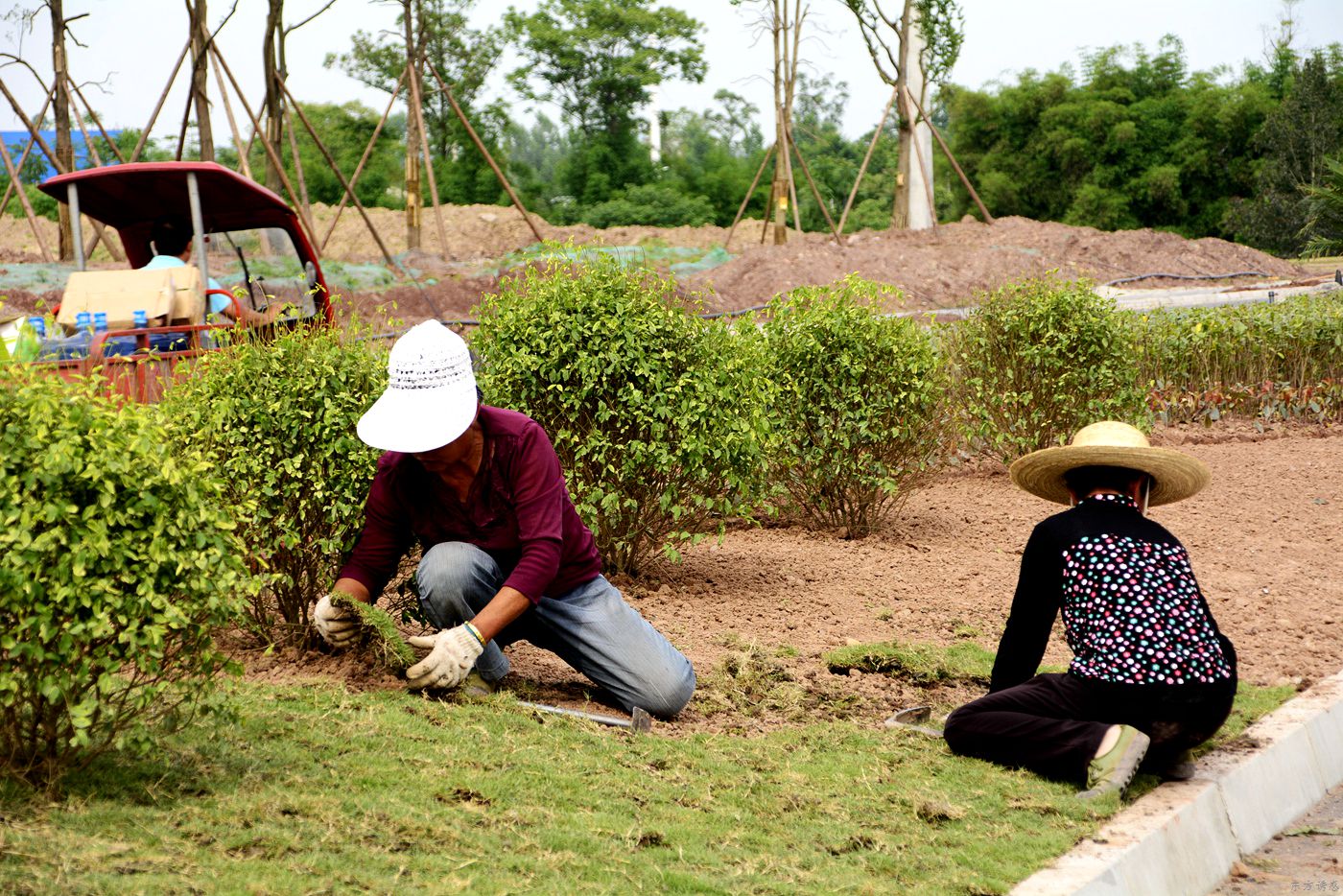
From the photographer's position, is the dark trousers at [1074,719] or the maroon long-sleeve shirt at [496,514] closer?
the dark trousers at [1074,719]

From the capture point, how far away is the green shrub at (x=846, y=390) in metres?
7.29

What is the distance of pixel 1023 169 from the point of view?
46438 millimetres

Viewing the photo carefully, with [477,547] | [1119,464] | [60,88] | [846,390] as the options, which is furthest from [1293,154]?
[477,547]

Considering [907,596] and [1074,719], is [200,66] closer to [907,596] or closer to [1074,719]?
[907,596]

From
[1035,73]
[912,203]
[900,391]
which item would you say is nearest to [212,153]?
[900,391]

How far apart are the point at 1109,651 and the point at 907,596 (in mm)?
2514

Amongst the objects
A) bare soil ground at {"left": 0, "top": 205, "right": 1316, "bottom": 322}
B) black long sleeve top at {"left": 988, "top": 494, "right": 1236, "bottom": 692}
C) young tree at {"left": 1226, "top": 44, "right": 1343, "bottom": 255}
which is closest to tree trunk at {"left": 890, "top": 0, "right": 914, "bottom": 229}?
bare soil ground at {"left": 0, "top": 205, "right": 1316, "bottom": 322}

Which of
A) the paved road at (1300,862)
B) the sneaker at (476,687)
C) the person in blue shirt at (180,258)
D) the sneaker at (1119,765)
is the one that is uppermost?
the person in blue shirt at (180,258)

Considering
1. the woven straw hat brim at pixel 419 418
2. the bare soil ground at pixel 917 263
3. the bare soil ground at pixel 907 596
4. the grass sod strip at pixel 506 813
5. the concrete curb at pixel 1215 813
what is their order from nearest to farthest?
the grass sod strip at pixel 506 813
the concrete curb at pixel 1215 813
the woven straw hat brim at pixel 419 418
the bare soil ground at pixel 907 596
the bare soil ground at pixel 917 263

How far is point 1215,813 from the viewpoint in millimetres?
3777

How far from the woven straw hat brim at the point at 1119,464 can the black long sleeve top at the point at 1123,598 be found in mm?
146

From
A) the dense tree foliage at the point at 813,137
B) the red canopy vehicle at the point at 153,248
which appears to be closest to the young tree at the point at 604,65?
the dense tree foliage at the point at 813,137

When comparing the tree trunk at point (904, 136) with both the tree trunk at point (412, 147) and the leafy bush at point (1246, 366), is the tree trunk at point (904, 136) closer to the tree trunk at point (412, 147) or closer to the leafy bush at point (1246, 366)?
the tree trunk at point (412, 147)

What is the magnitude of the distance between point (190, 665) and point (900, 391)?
4981 mm
